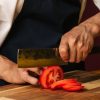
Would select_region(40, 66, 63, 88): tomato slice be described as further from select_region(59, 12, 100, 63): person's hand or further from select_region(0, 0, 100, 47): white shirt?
select_region(0, 0, 100, 47): white shirt

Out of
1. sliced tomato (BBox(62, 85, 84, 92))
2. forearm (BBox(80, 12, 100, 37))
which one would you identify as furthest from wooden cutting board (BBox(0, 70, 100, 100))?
forearm (BBox(80, 12, 100, 37))

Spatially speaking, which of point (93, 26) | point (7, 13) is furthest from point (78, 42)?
point (7, 13)

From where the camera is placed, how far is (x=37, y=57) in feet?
2.89

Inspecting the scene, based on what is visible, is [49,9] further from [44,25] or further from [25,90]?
[25,90]

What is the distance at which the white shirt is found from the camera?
104cm

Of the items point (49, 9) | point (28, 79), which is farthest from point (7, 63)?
point (49, 9)

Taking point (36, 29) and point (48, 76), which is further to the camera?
point (36, 29)

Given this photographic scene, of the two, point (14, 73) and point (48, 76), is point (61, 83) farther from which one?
point (14, 73)

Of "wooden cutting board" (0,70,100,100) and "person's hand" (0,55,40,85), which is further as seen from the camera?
"person's hand" (0,55,40,85)

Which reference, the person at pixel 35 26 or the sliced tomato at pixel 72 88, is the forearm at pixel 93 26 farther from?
the sliced tomato at pixel 72 88

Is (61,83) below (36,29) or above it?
below

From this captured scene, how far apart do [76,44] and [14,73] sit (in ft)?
0.63

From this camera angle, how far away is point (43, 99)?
80cm

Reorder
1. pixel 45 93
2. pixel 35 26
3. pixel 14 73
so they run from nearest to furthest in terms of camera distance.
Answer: pixel 45 93
pixel 14 73
pixel 35 26
